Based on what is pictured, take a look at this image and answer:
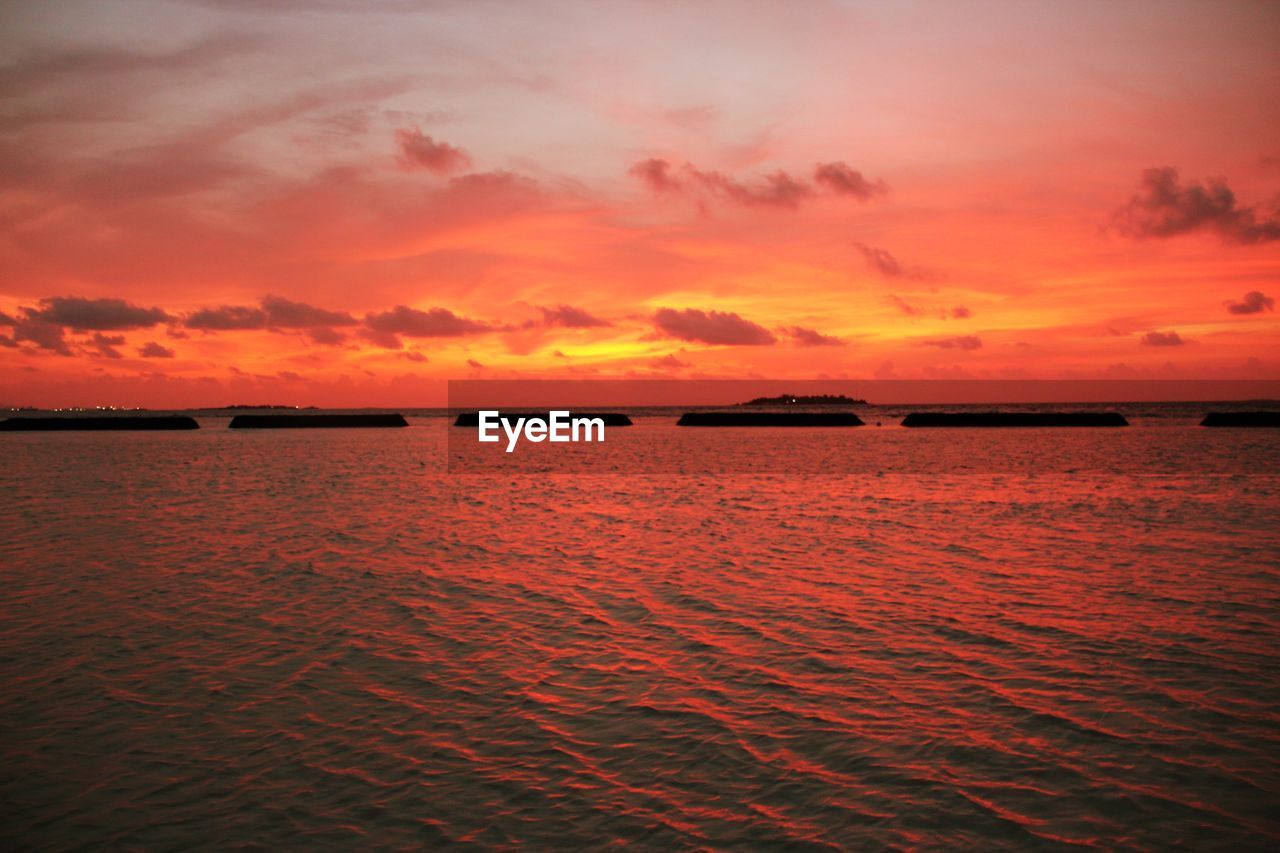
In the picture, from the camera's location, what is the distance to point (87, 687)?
12398mm

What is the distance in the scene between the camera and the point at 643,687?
40.5 feet

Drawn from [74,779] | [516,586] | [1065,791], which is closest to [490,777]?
[74,779]

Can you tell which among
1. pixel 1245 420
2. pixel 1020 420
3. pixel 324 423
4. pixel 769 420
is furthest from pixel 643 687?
pixel 324 423

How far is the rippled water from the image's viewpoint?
27.3ft

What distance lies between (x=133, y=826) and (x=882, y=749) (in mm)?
8197

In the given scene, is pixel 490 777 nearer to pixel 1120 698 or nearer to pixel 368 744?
pixel 368 744

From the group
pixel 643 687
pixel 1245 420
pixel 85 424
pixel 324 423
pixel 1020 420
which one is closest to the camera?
pixel 643 687

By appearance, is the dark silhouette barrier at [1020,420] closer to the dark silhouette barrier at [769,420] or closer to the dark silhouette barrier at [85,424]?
the dark silhouette barrier at [769,420]

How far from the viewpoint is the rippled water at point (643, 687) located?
8320 mm

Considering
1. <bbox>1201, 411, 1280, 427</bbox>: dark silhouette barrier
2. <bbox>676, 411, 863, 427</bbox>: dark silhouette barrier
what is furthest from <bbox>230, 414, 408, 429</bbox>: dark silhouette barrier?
<bbox>1201, 411, 1280, 427</bbox>: dark silhouette barrier

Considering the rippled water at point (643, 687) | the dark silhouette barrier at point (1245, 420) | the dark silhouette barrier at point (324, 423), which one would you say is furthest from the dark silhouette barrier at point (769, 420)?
the rippled water at point (643, 687)
